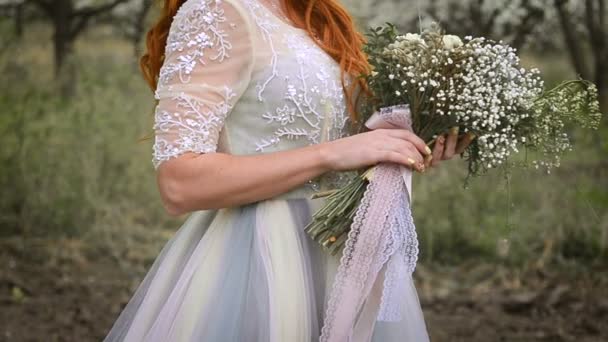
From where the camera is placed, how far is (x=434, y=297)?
16.9 feet

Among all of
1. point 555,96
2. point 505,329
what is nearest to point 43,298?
point 505,329

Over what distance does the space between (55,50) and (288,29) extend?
5.41m

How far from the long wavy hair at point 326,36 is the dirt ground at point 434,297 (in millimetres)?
2520

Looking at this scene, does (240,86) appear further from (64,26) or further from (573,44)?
(64,26)

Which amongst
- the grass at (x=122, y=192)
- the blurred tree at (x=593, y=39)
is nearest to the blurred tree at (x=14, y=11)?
the grass at (x=122, y=192)

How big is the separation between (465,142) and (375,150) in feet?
0.75

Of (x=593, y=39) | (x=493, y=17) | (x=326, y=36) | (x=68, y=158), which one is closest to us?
(x=326, y=36)

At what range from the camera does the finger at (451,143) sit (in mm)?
1983

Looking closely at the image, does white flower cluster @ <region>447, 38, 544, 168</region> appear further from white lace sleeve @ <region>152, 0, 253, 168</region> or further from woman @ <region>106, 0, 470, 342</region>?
white lace sleeve @ <region>152, 0, 253, 168</region>

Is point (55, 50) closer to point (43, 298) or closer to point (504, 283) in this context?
point (43, 298)

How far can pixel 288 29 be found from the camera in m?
2.16

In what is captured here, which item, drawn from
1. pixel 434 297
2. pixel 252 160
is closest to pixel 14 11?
pixel 434 297

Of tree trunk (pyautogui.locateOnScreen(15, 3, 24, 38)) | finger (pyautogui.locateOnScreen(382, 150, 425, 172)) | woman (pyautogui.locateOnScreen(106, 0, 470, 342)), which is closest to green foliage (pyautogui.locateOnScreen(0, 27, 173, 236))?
tree trunk (pyautogui.locateOnScreen(15, 3, 24, 38))

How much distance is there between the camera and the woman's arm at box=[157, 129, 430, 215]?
1.96 m
